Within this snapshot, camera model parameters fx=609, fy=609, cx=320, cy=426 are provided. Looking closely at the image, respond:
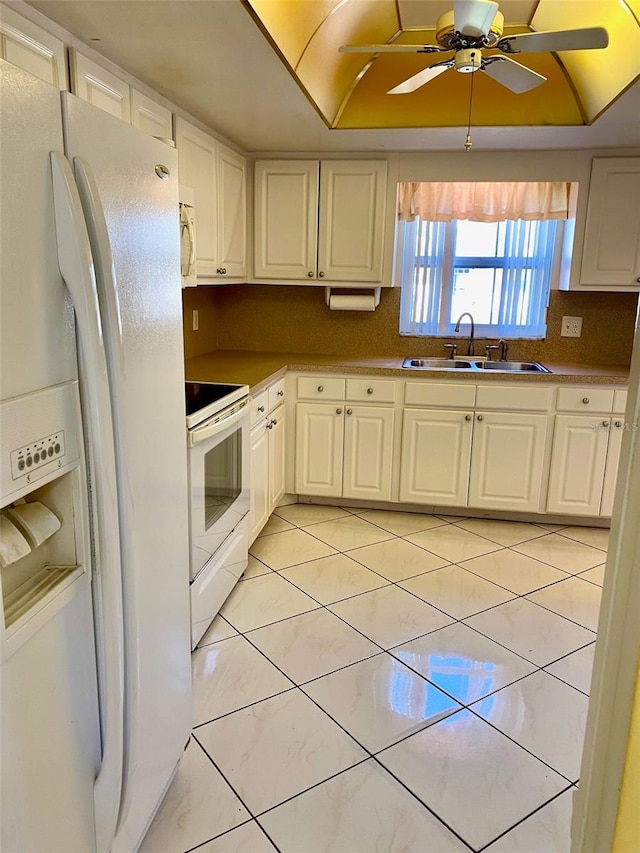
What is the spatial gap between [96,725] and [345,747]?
91 centimetres

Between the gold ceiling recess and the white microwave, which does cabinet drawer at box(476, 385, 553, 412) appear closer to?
the gold ceiling recess

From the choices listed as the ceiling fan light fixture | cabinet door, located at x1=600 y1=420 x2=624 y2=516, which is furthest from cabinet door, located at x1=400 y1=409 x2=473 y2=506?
the ceiling fan light fixture

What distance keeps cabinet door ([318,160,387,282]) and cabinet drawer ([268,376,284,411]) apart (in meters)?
0.78

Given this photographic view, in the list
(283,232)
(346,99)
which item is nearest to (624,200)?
(346,99)

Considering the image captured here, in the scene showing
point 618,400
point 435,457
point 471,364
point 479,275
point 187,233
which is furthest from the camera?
point 479,275

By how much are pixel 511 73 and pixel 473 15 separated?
0.38 m

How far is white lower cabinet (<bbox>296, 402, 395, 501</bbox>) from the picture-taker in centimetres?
356

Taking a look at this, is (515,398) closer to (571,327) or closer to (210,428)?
(571,327)

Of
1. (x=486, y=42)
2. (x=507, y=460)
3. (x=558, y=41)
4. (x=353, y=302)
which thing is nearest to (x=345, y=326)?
(x=353, y=302)

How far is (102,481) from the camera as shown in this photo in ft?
3.57

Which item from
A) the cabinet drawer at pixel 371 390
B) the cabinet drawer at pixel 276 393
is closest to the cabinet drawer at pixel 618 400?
the cabinet drawer at pixel 371 390

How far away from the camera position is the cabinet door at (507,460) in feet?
Answer: 11.2

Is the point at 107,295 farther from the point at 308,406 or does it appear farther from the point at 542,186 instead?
the point at 542,186

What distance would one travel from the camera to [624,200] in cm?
340
